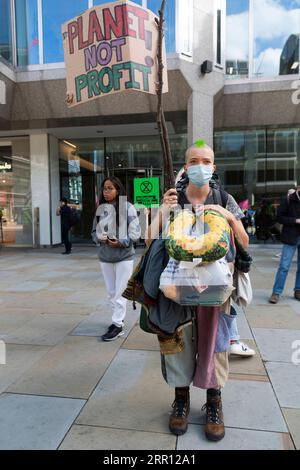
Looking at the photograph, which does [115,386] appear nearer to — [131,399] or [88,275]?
[131,399]

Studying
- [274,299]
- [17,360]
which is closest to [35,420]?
[17,360]

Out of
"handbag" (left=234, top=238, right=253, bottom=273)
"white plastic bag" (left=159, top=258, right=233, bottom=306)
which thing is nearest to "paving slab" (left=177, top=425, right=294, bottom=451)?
"white plastic bag" (left=159, top=258, right=233, bottom=306)

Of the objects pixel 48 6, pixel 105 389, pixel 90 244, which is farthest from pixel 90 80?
pixel 90 244

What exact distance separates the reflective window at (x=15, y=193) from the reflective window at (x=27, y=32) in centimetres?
342

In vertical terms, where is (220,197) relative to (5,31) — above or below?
below

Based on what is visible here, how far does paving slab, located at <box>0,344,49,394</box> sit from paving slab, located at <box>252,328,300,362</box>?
2224mm

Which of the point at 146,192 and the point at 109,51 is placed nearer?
the point at 109,51

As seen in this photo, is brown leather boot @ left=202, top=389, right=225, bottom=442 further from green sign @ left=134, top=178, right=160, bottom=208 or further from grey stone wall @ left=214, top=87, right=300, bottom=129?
grey stone wall @ left=214, top=87, right=300, bottom=129

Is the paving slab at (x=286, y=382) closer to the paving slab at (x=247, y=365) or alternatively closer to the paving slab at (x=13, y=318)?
the paving slab at (x=247, y=365)

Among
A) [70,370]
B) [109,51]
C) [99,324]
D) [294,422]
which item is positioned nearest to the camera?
[294,422]

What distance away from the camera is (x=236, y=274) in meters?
2.53

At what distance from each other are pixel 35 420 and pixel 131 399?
2.31ft

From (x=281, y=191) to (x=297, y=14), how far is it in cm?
518

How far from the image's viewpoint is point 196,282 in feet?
6.73
